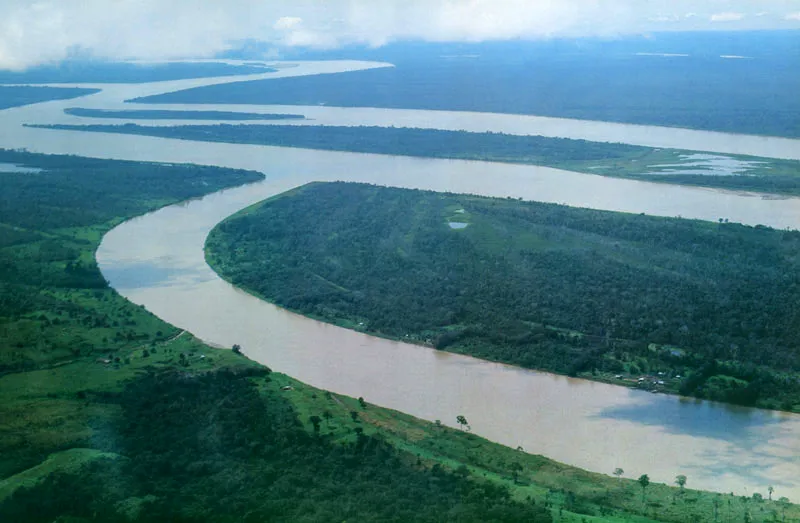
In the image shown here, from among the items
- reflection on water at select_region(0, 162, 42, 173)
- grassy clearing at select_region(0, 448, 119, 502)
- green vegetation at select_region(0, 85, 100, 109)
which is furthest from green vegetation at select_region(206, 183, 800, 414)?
green vegetation at select_region(0, 85, 100, 109)

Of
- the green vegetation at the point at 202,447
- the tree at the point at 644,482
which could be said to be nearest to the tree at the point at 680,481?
the tree at the point at 644,482

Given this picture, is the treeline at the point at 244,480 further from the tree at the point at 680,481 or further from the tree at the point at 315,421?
the tree at the point at 680,481

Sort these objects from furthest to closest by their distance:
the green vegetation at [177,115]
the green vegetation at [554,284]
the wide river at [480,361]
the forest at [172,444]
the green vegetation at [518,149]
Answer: the green vegetation at [177,115]
the green vegetation at [518,149]
the green vegetation at [554,284]
the wide river at [480,361]
the forest at [172,444]

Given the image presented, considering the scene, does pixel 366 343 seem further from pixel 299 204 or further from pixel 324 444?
pixel 299 204

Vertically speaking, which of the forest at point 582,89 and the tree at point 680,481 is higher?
the forest at point 582,89

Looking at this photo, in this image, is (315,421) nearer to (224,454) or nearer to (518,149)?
(224,454)

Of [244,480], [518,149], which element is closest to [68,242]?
[244,480]
